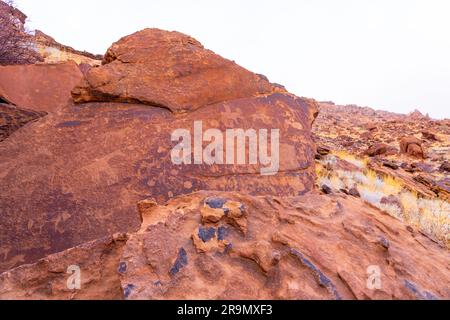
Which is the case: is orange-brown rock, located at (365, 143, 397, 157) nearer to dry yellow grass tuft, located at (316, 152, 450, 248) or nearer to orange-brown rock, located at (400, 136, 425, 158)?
orange-brown rock, located at (400, 136, 425, 158)

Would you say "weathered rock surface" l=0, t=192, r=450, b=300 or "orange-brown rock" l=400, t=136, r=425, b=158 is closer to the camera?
"weathered rock surface" l=0, t=192, r=450, b=300

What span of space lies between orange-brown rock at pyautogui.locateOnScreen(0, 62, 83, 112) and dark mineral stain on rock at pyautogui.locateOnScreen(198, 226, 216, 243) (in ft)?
13.3

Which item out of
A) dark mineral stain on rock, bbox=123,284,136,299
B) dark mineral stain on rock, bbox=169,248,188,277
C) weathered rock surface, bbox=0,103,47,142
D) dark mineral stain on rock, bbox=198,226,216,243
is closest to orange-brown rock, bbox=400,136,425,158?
weathered rock surface, bbox=0,103,47,142

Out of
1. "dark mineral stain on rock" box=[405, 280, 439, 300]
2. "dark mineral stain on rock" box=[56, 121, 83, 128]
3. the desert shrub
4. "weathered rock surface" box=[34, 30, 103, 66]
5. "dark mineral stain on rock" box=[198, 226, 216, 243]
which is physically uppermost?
"weathered rock surface" box=[34, 30, 103, 66]

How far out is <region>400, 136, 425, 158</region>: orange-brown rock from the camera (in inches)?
430

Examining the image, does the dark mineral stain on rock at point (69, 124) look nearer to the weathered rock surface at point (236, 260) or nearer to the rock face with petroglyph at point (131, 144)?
the rock face with petroglyph at point (131, 144)

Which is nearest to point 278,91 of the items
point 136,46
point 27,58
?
point 136,46

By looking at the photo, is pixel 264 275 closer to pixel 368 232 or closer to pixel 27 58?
pixel 368 232

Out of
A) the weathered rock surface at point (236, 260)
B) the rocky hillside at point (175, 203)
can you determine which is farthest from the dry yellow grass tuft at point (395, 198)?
the weathered rock surface at point (236, 260)

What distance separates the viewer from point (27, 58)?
361 inches

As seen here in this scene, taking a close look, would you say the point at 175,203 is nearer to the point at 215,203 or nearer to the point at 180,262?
the point at 215,203

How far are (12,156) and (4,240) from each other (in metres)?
0.91

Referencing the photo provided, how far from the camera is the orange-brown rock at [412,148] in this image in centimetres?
1093

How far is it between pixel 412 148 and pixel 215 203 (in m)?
10.3
